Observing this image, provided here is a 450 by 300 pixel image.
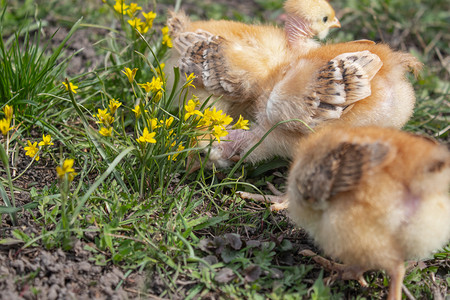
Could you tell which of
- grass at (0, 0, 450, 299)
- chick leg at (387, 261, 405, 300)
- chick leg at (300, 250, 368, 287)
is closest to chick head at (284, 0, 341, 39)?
grass at (0, 0, 450, 299)

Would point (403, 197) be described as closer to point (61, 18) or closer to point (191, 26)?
point (191, 26)

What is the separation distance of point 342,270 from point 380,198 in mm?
538

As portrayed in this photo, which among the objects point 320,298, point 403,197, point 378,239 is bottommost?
point 320,298

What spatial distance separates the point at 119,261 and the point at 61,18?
3117mm

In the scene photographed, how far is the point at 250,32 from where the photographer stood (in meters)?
3.53

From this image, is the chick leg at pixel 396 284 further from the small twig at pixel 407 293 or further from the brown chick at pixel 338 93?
the brown chick at pixel 338 93

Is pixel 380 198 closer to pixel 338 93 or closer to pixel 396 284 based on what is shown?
pixel 396 284

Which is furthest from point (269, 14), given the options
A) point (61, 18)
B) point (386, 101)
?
point (386, 101)

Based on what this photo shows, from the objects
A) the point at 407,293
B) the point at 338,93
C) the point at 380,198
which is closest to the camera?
Result: the point at 380,198

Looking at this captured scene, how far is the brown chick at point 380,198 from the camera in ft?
6.55

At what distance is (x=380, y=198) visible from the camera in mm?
1995

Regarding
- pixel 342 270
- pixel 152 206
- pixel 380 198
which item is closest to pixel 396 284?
pixel 342 270

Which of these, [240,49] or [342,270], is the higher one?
[240,49]

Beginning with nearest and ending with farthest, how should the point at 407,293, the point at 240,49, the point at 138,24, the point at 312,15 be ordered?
the point at 407,293
the point at 138,24
the point at 240,49
the point at 312,15
